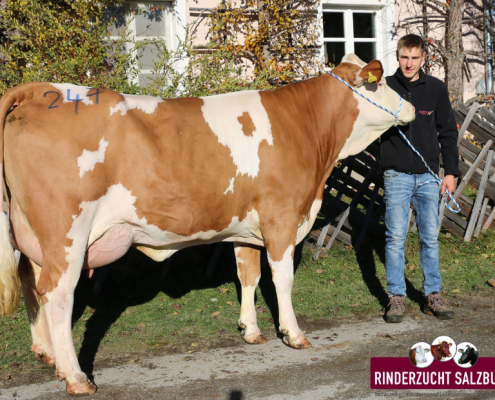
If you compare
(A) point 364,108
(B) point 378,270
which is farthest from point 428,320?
(A) point 364,108

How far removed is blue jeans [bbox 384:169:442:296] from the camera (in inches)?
171

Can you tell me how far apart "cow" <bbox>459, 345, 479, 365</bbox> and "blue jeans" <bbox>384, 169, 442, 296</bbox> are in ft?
2.75

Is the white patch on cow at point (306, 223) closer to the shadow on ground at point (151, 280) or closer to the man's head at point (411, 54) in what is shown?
the shadow on ground at point (151, 280)

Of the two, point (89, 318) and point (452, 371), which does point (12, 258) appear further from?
point (452, 371)

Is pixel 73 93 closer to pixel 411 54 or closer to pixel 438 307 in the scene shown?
pixel 411 54

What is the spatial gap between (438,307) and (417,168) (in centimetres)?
116

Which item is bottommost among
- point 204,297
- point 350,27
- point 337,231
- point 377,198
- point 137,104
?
point 204,297

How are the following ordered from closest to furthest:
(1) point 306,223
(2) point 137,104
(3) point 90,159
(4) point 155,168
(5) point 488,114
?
(3) point 90,159 < (4) point 155,168 < (2) point 137,104 < (1) point 306,223 < (5) point 488,114

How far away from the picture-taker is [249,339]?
4.04 metres

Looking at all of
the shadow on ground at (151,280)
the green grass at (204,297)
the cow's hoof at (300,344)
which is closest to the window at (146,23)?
the shadow on ground at (151,280)

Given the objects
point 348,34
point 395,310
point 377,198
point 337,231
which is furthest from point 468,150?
point 348,34

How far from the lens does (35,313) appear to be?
12.3 ft

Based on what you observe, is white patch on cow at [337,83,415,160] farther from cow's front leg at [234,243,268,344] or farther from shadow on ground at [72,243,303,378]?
shadow on ground at [72,243,303,378]

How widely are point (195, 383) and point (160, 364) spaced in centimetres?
43
